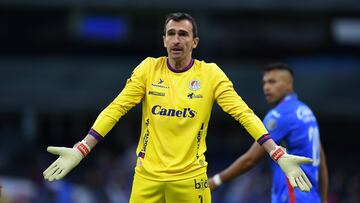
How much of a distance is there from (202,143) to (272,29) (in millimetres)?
18071

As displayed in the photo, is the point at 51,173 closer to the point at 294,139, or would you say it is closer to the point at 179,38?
the point at 179,38

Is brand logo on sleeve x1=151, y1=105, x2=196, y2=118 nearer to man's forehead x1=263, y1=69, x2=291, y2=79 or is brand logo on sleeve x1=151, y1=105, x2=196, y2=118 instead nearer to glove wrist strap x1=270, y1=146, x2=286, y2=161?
glove wrist strap x1=270, y1=146, x2=286, y2=161

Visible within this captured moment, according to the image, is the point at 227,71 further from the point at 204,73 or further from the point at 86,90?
the point at 204,73

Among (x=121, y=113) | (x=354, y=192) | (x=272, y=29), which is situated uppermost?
(x=272, y=29)

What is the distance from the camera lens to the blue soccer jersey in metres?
8.33

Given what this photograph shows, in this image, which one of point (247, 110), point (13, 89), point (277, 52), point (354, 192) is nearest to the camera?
point (247, 110)

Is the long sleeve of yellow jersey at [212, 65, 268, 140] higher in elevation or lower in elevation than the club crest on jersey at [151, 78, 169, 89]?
lower

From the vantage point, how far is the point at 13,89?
22.2m

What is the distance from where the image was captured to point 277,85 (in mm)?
8875

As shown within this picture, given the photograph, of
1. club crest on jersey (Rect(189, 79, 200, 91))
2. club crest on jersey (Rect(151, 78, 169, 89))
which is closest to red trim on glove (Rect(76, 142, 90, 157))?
club crest on jersey (Rect(151, 78, 169, 89))

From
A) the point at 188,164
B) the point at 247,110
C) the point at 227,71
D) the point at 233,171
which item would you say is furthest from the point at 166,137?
the point at 227,71

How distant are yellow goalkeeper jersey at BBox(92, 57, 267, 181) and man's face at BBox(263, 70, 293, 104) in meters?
1.86

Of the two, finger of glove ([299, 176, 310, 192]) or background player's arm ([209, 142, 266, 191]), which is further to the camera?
background player's arm ([209, 142, 266, 191])

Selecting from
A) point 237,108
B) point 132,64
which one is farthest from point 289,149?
point 132,64
